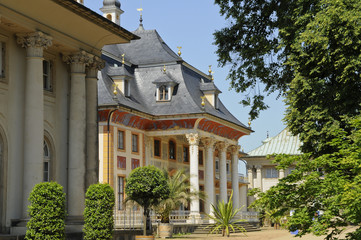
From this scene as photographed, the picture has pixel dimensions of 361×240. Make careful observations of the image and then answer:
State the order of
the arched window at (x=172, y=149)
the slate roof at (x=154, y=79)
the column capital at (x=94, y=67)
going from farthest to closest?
A: 1. the arched window at (x=172, y=149)
2. the slate roof at (x=154, y=79)
3. the column capital at (x=94, y=67)

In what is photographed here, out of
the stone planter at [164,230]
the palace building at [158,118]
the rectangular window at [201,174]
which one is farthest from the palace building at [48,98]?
the rectangular window at [201,174]

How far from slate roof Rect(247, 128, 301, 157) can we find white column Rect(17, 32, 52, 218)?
5312cm

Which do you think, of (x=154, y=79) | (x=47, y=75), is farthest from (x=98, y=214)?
(x=154, y=79)

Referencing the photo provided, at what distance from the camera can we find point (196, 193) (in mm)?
39812

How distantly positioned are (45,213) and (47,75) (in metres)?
6.33

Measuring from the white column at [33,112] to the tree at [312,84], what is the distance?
6042 mm

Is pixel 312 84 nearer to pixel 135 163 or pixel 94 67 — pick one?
pixel 94 67

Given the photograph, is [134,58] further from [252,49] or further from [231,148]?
[252,49]

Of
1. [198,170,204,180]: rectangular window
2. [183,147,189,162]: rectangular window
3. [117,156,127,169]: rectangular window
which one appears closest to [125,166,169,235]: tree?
[117,156,127,169]: rectangular window

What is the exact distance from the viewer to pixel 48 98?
24578mm

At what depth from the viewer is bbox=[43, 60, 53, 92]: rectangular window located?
24.6 m

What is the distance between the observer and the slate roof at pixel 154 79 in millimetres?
45250

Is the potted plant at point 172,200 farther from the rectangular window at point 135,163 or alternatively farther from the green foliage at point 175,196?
the rectangular window at point 135,163

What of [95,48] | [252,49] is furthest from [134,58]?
[252,49]
